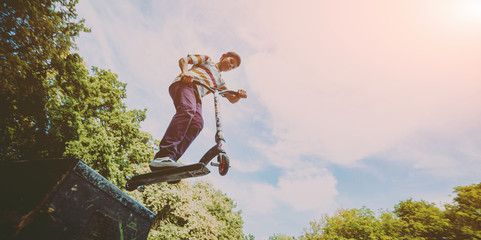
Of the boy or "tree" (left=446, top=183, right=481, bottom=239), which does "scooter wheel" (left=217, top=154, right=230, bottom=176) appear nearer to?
the boy

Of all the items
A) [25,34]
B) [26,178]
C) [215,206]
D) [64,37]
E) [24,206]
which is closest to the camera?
[24,206]

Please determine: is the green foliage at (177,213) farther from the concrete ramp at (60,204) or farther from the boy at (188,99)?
the concrete ramp at (60,204)

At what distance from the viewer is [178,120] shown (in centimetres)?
335

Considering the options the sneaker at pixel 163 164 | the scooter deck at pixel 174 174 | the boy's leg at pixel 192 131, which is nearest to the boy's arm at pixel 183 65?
the boy's leg at pixel 192 131

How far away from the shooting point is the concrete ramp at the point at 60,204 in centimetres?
160

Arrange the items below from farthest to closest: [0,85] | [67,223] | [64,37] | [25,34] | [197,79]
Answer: [64,37], [25,34], [0,85], [197,79], [67,223]

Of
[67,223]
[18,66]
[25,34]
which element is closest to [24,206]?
[67,223]

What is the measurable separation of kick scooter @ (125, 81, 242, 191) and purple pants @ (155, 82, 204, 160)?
306mm

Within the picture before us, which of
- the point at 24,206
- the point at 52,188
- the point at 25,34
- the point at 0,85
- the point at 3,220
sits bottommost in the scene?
the point at 3,220

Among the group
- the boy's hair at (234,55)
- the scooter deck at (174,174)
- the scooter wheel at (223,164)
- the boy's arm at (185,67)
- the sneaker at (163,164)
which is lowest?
the scooter deck at (174,174)

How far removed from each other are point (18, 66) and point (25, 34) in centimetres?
109

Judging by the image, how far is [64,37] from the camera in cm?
796

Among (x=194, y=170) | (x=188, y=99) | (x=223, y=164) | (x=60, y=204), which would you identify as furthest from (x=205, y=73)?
(x=60, y=204)

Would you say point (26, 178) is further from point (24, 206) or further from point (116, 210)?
point (116, 210)
